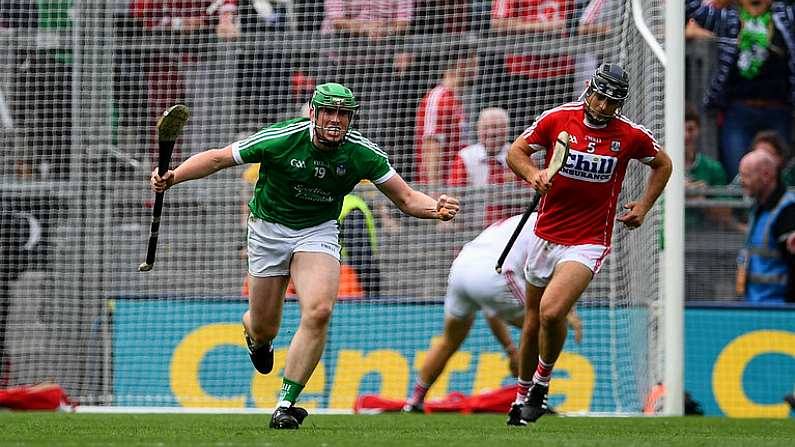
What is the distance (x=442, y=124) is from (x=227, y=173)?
2.14 metres

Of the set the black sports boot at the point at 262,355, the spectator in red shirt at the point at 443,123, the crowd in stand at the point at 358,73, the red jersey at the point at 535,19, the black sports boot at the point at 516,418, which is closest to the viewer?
the black sports boot at the point at 516,418

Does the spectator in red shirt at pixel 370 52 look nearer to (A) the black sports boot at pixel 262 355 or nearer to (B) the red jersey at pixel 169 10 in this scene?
(B) the red jersey at pixel 169 10

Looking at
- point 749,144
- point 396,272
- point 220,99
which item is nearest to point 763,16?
point 749,144

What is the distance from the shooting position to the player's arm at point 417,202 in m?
7.50

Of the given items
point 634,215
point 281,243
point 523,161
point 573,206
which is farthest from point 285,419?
point 634,215

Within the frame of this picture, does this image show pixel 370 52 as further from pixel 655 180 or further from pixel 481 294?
pixel 655 180

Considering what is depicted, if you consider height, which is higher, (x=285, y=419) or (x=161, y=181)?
(x=161, y=181)

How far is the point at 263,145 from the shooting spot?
7816mm

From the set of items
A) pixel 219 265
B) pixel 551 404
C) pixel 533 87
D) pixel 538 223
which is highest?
pixel 533 87

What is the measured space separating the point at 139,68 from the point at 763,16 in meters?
6.01

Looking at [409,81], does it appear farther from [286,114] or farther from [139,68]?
[139,68]

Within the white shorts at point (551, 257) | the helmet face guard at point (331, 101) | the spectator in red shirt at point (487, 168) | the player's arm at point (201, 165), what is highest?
the helmet face guard at point (331, 101)

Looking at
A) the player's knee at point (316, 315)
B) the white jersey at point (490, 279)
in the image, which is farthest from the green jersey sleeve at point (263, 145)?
the white jersey at point (490, 279)

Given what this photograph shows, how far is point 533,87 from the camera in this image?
12.2 meters
